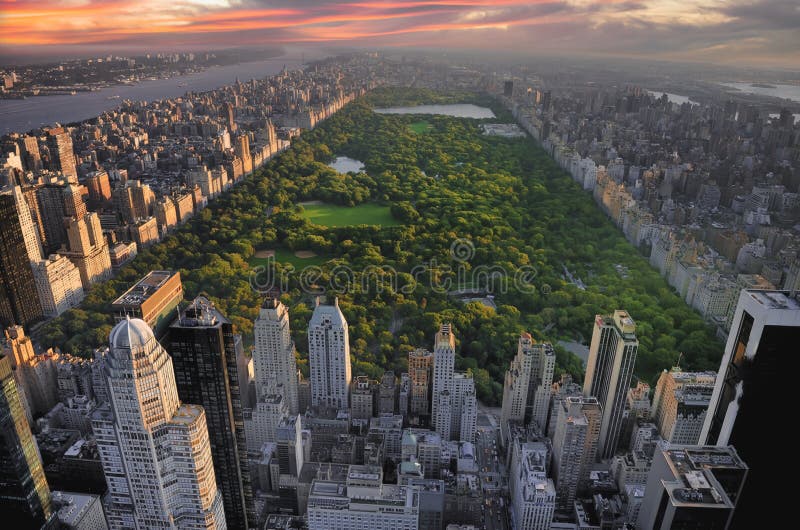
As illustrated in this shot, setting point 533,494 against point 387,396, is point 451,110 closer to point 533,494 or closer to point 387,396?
point 387,396

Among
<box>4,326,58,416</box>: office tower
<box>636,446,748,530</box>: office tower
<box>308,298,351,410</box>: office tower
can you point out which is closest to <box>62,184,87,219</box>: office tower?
<box>4,326,58,416</box>: office tower

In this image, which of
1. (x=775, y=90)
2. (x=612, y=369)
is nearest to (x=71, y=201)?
(x=612, y=369)

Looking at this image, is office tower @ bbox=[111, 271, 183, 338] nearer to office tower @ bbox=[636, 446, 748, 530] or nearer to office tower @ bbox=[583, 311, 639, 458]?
office tower @ bbox=[636, 446, 748, 530]

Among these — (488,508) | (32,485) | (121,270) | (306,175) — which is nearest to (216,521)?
(32,485)

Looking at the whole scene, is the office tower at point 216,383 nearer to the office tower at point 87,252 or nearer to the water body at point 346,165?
the office tower at point 87,252

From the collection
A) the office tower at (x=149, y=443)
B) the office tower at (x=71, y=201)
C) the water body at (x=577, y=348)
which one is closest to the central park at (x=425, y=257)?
the water body at (x=577, y=348)

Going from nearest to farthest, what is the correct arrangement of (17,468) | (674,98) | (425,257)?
1. (17,468)
2. (425,257)
3. (674,98)
